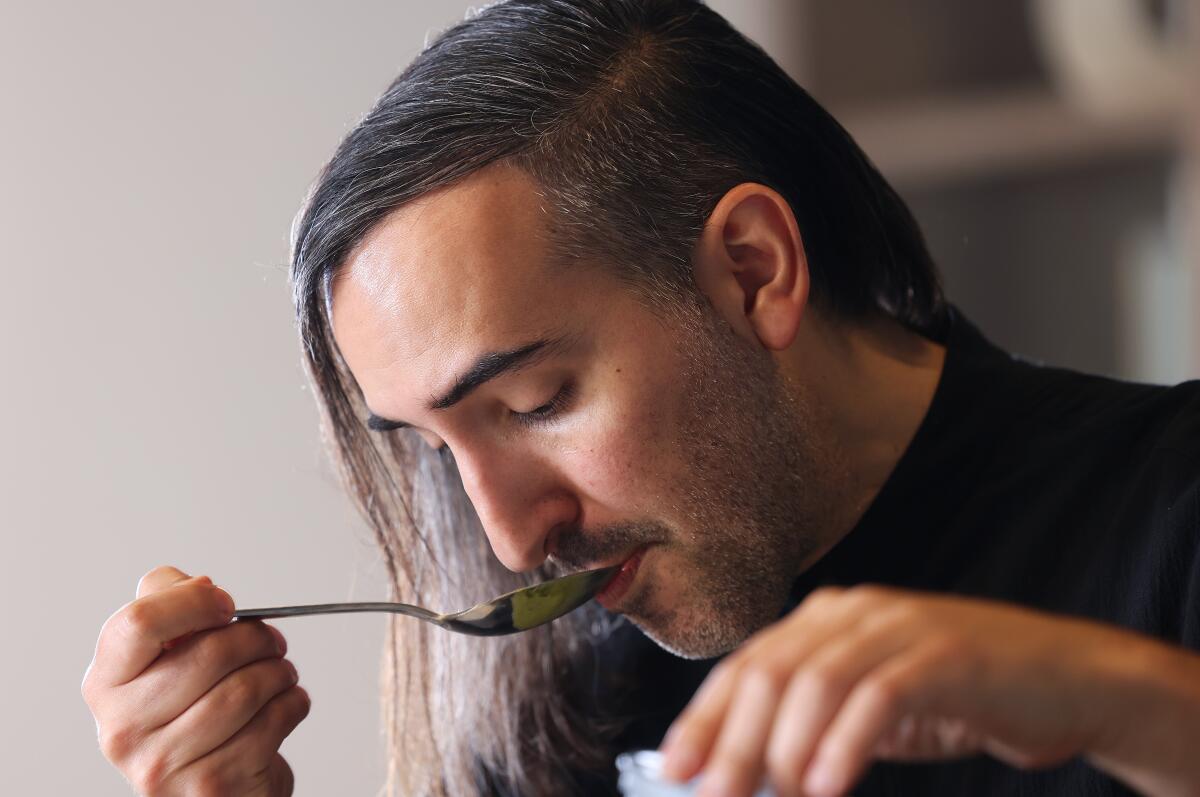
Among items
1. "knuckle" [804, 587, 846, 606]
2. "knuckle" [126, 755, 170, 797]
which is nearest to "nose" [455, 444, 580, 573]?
"knuckle" [126, 755, 170, 797]

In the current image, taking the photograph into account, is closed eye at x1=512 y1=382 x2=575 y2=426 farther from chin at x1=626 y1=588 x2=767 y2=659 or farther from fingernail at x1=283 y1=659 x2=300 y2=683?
fingernail at x1=283 y1=659 x2=300 y2=683

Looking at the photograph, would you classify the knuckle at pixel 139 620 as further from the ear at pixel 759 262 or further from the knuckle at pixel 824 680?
the knuckle at pixel 824 680

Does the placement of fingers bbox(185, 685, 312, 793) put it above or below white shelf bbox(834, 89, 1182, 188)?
below

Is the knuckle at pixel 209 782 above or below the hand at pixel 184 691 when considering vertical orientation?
below

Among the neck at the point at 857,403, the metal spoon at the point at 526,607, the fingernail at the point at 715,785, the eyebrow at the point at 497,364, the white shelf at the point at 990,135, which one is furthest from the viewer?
the white shelf at the point at 990,135

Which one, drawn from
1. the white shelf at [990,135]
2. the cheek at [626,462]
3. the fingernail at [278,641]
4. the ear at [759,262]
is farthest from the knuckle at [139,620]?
the white shelf at [990,135]

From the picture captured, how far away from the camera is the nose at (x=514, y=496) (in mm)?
1110

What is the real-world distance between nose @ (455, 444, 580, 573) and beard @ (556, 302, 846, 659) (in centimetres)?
4

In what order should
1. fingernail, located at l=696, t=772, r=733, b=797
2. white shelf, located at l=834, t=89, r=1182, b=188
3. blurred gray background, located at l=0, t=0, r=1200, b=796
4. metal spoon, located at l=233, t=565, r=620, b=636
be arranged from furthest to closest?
white shelf, located at l=834, t=89, r=1182, b=188, blurred gray background, located at l=0, t=0, r=1200, b=796, metal spoon, located at l=233, t=565, r=620, b=636, fingernail, located at l=696, t=772, r=733, b=797

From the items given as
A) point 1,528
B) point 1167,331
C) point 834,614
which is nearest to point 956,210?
point 1167,331

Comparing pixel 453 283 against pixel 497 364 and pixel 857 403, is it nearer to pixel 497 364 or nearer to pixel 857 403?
pixel 497 364

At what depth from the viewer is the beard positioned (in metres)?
1.14

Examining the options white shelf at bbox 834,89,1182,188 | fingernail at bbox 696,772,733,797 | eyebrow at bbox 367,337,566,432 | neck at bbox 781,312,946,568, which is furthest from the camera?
white shelf at bbox 834,89,1182,188

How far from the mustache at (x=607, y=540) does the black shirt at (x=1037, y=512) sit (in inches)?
8.5
